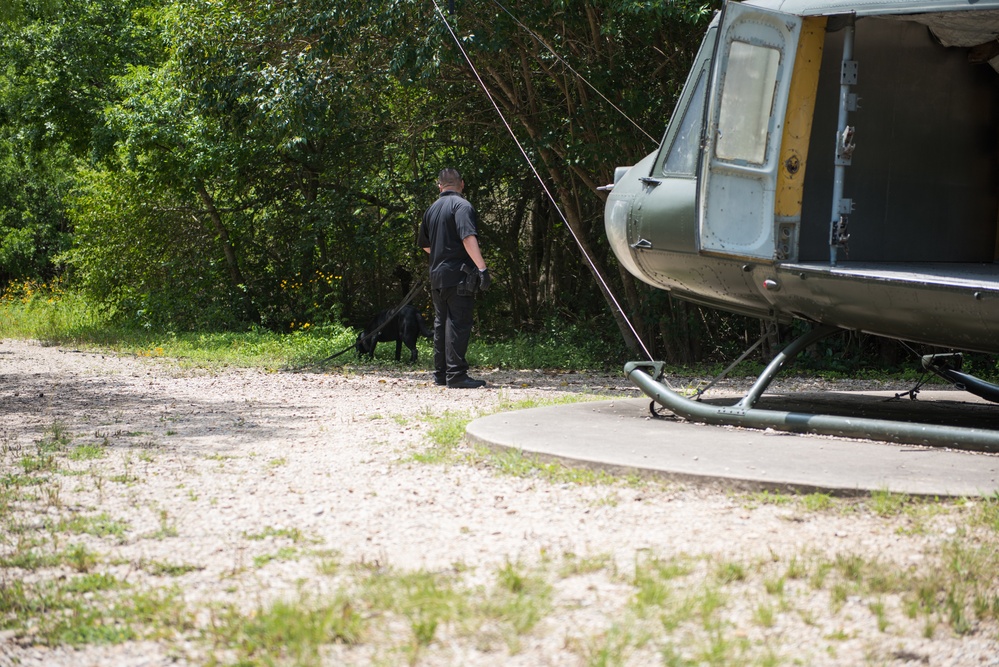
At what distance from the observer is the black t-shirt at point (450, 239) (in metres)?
10.1

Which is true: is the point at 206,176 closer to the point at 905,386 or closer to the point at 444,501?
the point at 905,386

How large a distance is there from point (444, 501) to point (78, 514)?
1672 mm

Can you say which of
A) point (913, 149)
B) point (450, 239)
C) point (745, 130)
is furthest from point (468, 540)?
point (450, 239)

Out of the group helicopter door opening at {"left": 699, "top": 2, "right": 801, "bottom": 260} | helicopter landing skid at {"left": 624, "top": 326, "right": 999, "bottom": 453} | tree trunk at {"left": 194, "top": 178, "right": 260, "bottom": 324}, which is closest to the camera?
helicopter landing skid at {"left": 624, "top": 326, "right": 999, "bottom": 453}

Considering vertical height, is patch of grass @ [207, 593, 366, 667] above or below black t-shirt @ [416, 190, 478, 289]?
below

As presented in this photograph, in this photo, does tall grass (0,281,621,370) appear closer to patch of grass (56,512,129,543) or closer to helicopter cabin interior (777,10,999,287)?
helicopter cabin interior (777,10,999,287)

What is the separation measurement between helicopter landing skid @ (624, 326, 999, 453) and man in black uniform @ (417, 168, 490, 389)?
3138mm

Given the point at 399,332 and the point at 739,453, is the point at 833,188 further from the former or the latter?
the point at 399,332

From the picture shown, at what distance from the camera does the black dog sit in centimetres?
1224

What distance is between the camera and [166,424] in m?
7.63

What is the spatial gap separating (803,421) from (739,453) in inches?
33.6

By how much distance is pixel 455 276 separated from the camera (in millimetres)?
10117

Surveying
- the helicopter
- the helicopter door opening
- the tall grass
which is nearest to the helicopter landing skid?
the helicopter

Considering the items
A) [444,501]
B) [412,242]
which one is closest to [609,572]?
[444,501]
